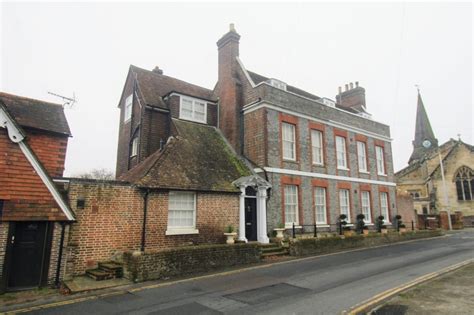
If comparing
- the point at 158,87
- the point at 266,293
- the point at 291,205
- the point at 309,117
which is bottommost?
the point at 266,293

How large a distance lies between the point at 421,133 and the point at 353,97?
150ft

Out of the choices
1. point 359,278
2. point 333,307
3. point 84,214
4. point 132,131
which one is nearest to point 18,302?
point 84,214

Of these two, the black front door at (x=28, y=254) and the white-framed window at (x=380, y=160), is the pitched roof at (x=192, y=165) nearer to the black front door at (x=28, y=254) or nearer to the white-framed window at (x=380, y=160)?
the black front door at (x=28, y=254)

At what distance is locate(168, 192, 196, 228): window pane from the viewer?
1288cm

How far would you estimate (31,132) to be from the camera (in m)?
11.7

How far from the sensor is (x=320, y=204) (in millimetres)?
18875

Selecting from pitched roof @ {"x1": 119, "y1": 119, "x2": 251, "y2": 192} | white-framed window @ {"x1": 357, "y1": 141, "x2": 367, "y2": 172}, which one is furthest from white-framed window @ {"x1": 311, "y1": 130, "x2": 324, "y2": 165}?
pitched roof @ {"x1": 119, "y1": 119, "x2": 251, "y2": 192}

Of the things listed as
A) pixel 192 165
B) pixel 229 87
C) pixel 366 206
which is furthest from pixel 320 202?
pixel 229 87

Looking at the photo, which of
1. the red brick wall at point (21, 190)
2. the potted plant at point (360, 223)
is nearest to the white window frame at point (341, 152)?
the potted plant at point (360, 223)

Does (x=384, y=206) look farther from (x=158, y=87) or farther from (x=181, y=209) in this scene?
(x=158, y=87)


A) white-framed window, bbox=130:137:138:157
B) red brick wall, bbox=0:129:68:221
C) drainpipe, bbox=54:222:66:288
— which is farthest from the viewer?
white-framed window, bbox=130:137:138:157

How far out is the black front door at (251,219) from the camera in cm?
1556

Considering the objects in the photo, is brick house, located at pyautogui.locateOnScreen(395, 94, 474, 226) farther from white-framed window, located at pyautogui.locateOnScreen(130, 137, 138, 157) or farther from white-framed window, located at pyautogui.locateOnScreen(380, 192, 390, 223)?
white-framed window, located at pyautogui.locateOnScreen(130, 137, 138, 157)

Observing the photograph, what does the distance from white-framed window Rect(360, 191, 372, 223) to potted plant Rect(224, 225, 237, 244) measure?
39.8 ft
